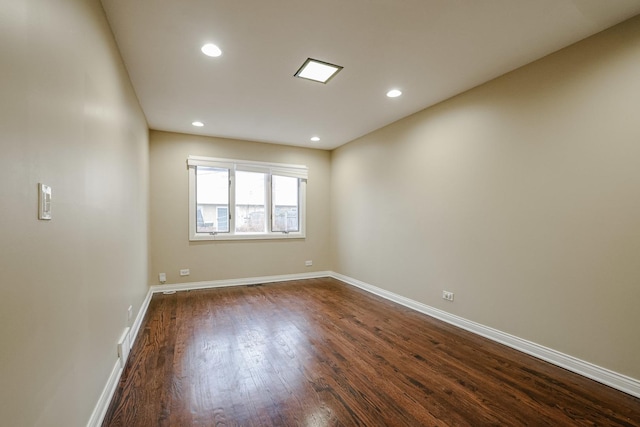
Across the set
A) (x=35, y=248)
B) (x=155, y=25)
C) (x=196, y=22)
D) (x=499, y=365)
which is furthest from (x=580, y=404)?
(x=155, y=25)

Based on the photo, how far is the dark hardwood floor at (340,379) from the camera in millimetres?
1770

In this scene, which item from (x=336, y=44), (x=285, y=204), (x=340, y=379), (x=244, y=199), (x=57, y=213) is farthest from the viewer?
(x=285, y=204)

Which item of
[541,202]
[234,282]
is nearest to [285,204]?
[234,282]

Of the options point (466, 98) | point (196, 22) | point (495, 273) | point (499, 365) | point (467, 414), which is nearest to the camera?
point (467, 414)

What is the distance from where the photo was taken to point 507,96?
110 inches

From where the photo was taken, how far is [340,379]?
2154mm

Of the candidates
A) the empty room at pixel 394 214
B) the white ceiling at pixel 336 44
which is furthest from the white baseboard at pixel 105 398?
the white ceiling at pixel 336 44

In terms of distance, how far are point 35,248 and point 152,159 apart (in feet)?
13.1

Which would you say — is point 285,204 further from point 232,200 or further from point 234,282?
point 234,282

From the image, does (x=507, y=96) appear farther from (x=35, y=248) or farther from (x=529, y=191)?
(x=35, y=248)

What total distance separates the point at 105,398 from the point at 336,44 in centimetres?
303

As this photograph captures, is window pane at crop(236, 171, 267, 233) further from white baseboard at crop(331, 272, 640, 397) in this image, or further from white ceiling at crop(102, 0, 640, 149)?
white baseboard at crop(331, 272, 640, 397)

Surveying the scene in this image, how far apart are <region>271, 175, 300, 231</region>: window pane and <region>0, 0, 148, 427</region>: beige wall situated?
3.34m

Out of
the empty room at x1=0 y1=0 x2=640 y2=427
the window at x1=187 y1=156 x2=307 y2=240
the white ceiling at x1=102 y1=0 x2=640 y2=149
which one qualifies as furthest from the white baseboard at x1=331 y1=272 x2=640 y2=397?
the window at x1=187 y1=156 x2=307 y2=240
